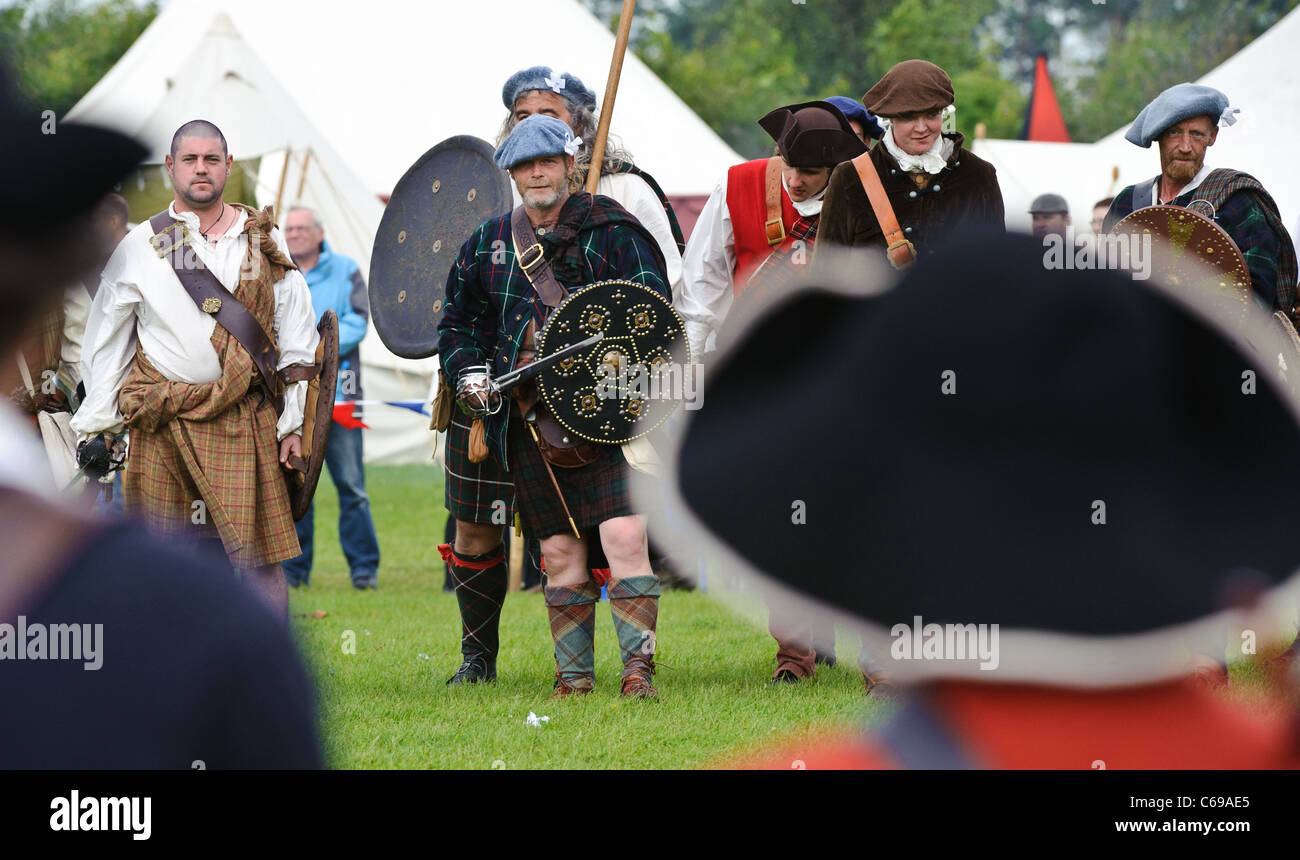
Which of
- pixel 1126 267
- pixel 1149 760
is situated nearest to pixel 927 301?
pixel 1126 267

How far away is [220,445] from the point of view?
555 centimetres

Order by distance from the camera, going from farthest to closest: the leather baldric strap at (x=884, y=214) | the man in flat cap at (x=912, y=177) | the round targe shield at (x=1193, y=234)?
the man in flat cap at (x=912, y=177) → the leather baldric strap at (x=884, y=214) → the round targe shield at (x=1193, y=234)

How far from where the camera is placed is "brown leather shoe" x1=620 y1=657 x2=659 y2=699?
522 centimetres

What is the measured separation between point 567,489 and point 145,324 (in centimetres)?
147

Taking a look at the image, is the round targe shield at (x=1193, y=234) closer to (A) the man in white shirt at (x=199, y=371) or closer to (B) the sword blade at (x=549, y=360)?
(B) the sword blade at (x=549, y=360)

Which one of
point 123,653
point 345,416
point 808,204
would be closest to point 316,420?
point 808,204

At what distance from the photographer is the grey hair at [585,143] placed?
5746 millimetres

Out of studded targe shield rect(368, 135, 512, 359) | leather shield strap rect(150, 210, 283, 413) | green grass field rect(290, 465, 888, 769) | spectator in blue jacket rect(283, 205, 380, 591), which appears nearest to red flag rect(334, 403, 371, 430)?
spectator in blue jacket rect(283, 205, 380, 591)

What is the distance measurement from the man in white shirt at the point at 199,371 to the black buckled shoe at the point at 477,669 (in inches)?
24.4

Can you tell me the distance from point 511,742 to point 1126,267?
11.4ft

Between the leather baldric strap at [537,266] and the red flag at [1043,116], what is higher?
the red flag at [1043,116]

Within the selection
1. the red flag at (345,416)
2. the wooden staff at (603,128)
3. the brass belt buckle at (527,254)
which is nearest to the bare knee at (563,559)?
the brass belt buckle at (527,254)

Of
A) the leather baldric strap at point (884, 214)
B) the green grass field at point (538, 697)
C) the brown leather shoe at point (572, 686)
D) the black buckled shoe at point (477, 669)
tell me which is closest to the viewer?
the green grass field at point (538, 697)

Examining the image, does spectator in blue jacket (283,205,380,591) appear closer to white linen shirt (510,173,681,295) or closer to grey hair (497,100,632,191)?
grey hair (497,100,632,191)
